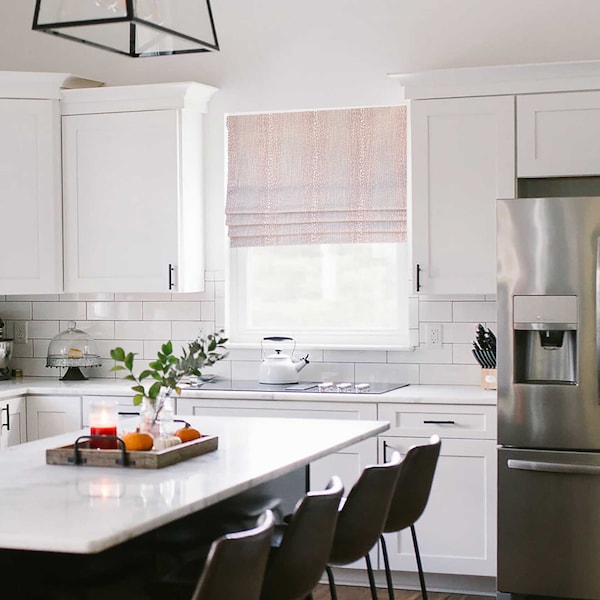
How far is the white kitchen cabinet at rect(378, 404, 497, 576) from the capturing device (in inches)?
184

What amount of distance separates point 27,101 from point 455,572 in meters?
3.07

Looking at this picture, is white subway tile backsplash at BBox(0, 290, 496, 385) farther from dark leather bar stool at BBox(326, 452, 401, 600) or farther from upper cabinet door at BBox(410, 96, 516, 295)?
dark leather bar stool at BBox(326, 452, 401, 600)

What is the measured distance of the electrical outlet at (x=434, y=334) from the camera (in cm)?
529

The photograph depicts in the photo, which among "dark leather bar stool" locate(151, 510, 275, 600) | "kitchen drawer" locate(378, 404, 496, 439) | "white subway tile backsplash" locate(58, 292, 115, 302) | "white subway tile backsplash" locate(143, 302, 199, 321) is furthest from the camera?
"white subway tile backsplash" locate(58, 292, 115, 302)

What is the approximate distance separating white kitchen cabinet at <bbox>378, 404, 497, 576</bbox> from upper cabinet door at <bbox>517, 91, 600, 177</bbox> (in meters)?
1.14

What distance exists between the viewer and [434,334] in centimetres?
530

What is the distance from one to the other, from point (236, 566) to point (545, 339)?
2536 mm

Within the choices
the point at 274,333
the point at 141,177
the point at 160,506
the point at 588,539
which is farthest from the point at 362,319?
the point at 160,506

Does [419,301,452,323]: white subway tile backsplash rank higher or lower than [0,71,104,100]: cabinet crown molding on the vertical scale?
lower

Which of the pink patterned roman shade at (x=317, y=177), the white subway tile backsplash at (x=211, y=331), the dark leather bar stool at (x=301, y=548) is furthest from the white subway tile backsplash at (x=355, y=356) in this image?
the dark leather bar stool at (x=301, y=548)

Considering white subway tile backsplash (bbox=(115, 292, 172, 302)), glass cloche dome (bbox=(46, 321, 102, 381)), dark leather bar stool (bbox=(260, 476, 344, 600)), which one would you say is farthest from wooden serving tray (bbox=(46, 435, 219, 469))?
white subway tile backsplash (bbox=(115, 292, 172, 302))

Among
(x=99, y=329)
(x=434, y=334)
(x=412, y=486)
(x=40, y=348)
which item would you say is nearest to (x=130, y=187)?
(x=99, y=329)

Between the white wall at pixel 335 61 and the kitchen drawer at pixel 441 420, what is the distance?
0.58 m

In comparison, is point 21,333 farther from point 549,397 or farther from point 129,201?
point 549,397
